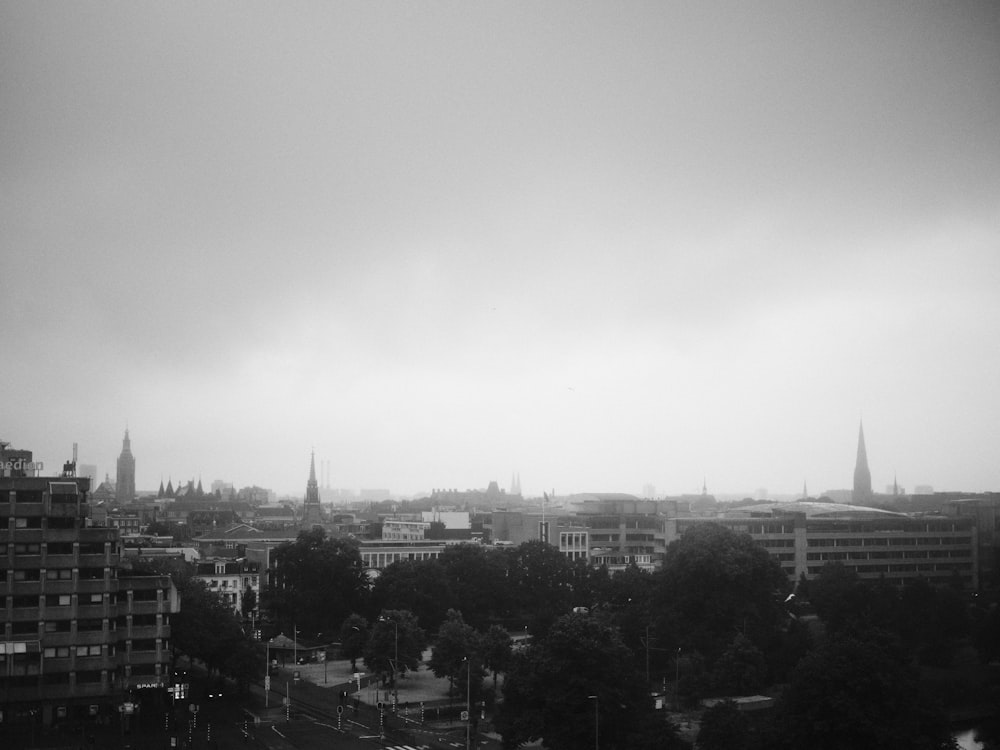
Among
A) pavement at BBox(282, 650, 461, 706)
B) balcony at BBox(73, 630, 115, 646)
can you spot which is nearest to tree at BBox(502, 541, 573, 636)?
pavement at BBox(282, 650, 461, 706)

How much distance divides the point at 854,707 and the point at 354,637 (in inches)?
1908

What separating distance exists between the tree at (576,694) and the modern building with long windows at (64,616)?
2664cm

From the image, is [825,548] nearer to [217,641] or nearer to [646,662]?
[646,662]

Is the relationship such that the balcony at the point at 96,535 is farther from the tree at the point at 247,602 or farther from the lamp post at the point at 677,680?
the tree at the point at 247,602

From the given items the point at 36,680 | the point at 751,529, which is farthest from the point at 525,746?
the point at 751,529

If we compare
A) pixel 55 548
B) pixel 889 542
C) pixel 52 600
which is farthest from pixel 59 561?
pixel 889 542

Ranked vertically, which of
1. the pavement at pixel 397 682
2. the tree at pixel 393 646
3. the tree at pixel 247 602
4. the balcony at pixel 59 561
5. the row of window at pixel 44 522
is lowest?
the pavement at pixel 397 682

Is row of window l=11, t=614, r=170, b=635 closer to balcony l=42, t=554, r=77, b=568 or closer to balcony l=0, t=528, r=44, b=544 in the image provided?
balcony l=42, t=554, r=77, b=568

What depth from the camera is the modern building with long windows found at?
60.3 meters

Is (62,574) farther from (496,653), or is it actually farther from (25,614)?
(496,653)

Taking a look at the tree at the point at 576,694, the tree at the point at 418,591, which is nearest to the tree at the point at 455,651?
the tree at the point at 576,694

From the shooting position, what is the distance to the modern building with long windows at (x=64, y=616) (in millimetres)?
60281

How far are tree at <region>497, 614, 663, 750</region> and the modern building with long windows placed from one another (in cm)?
2664

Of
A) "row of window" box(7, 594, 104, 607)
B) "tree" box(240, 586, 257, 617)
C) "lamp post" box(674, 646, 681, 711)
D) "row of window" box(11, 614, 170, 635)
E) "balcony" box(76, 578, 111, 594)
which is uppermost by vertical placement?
"balcony" box(76, 578, 111, 594)
